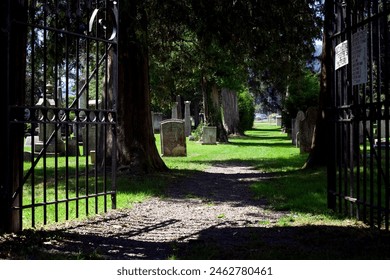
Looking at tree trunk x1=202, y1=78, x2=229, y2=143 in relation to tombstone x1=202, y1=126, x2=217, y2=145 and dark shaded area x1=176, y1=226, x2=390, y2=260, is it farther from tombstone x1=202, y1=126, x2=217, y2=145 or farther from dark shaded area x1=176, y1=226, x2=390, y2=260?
dark shaded area x1=176, y1=226, x2=390, y2=260

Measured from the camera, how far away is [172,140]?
1973cm

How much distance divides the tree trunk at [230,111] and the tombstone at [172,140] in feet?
55.8

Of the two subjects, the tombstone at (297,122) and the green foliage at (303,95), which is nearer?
the tombstone at (297,122)

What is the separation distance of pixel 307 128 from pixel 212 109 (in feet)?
42.5

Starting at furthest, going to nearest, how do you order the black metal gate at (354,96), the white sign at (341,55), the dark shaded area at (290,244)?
the white sign at (341,55)
the black metal gate at (354,96)
the dark shaded area at (290,244)

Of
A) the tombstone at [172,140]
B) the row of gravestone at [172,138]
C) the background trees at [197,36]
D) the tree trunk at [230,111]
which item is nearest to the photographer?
the background trees at [197,36]

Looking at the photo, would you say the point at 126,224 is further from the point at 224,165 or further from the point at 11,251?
the point at 224,165

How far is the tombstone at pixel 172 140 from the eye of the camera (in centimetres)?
1935

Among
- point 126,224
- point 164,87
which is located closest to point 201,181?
point 126,224

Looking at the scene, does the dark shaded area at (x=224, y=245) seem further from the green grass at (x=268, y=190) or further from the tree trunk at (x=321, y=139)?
the tree trunk at (x=321, y=139)

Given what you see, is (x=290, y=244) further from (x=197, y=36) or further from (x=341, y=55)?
(x=197, y=36)

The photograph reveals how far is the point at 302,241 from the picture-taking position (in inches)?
215

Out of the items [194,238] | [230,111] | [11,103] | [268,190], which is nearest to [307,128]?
[268,190]

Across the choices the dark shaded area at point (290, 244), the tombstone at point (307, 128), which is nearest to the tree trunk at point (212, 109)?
the tombstone at point (307, 128)
